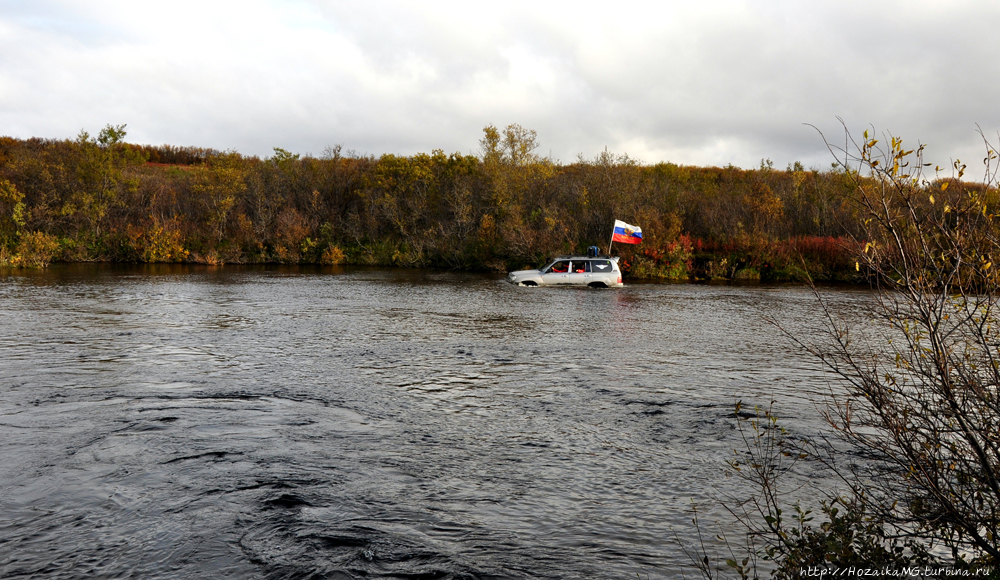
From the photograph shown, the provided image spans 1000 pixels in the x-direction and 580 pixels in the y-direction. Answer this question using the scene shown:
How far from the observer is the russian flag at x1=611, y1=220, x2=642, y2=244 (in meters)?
33.3

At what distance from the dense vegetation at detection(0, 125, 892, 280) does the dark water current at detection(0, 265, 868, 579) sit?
24389 millimetres

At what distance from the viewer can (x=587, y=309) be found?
861 inches

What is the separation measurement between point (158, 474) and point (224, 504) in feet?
3.72

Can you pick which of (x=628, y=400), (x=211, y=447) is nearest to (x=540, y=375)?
(x=628, y=400)

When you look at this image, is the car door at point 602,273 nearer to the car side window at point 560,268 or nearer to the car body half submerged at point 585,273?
the car body half submerged at point 585,273

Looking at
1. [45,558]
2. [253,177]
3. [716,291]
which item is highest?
[253,177]

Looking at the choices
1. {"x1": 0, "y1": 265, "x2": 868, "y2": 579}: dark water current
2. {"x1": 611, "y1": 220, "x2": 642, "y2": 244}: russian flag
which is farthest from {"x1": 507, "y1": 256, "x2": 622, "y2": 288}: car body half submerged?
{"x1": 0, "y1": 265, "x2": 868, "y2": 579}: dark water current

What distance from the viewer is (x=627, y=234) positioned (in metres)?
34.3

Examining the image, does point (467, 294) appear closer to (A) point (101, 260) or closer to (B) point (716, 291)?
(B) point (716, 291)

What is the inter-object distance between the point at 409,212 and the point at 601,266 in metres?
25.5

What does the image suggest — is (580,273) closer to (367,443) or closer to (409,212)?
(367,443)

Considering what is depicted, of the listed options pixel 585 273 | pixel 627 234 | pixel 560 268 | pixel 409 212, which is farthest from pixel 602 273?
pixel 409 212

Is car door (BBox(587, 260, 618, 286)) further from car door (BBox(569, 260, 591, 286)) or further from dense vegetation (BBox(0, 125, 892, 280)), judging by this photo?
dense vegetation (BBox(0, 125, 892, 280))

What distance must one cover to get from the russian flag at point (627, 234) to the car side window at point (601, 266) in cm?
442
